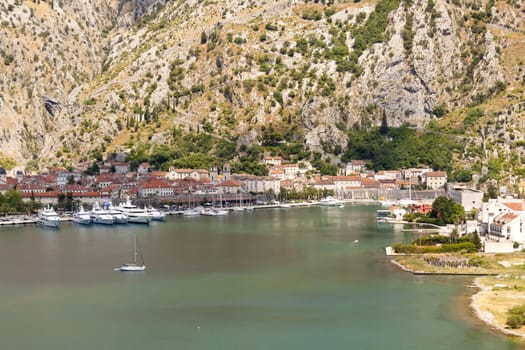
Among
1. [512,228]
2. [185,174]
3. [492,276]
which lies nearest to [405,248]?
[512,228]

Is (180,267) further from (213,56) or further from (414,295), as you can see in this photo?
(213,56)

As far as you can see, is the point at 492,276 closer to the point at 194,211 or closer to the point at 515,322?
the point at 515,322

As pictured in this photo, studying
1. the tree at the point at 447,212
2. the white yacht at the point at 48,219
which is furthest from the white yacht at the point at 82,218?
the tree at the point at 447,212

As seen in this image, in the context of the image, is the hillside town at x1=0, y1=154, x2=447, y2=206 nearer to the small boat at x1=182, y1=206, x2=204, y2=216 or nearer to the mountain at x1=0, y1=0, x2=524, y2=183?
the small boat at x1=182, y1=206, x2=204, y2=216

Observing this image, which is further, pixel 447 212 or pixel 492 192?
pixel 492 192

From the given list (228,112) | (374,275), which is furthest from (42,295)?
(228,112)

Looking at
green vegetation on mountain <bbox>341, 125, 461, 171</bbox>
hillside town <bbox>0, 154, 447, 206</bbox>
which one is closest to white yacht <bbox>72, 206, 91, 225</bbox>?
hillside town <bbox>0, 154, 447, 206</bbox>

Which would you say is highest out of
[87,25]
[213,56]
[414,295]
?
[87,25]
